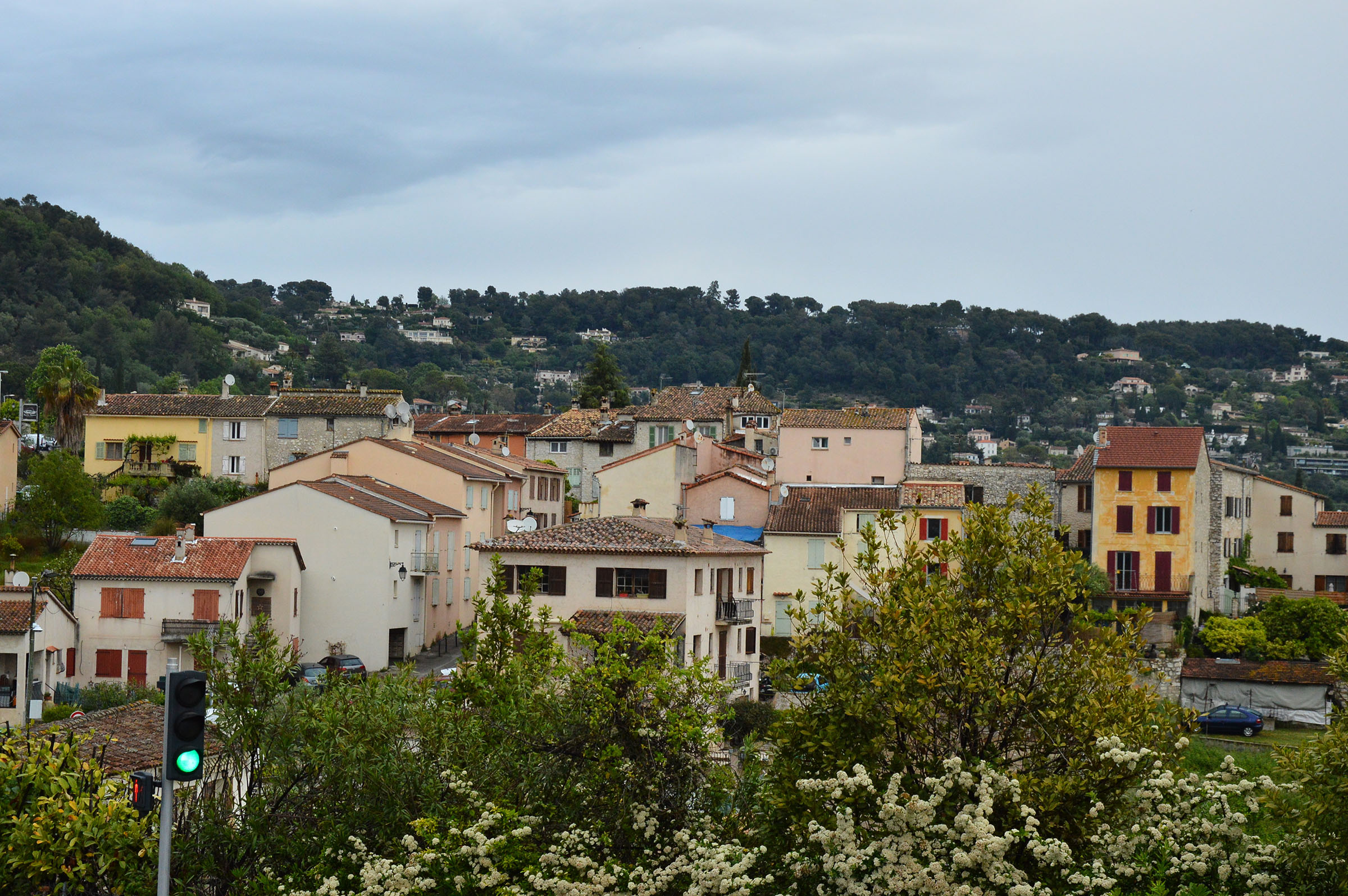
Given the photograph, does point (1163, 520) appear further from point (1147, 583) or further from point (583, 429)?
point (583, 429)

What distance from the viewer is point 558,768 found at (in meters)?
19.7

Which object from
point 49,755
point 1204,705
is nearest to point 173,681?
point 49,755

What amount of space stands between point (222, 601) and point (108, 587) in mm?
4004

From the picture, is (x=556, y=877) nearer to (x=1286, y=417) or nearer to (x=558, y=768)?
(x=558, y=768)

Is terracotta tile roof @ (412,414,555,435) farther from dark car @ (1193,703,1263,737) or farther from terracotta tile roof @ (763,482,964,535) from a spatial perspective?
dark car @ (1193,703,1263,737)

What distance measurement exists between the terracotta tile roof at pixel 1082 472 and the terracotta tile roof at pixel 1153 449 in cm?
105

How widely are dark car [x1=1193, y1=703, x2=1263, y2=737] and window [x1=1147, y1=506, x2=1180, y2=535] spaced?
1247 cm

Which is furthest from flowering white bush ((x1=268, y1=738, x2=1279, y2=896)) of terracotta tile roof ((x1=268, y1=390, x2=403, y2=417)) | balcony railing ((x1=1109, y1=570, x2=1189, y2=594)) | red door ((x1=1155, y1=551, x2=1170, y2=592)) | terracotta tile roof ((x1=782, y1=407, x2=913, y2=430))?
terracotta tile roof ((x1=268, y1=390, x2=403, y2=417))

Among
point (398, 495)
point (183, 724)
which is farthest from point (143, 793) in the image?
point (398, 495)

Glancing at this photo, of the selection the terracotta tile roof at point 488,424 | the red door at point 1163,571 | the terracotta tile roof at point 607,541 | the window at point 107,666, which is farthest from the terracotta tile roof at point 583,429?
the window at point 107,666

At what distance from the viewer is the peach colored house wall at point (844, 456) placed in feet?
254

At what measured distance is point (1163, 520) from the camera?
64.2 meters

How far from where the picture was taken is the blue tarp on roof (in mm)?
60094

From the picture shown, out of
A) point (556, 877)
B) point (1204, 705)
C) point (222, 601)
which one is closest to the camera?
point (556, 877)
